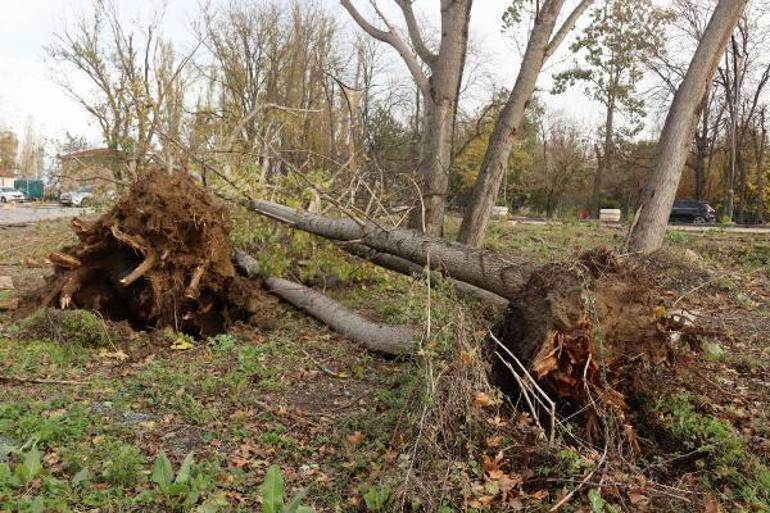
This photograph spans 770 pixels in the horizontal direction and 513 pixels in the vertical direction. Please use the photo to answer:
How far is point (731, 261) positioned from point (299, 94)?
21.4 m

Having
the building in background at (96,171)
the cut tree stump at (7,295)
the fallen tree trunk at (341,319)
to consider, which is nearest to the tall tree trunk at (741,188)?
the fallen tree trunk at (341,319)

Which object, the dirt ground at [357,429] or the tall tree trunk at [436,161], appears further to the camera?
the tall tree trunk at [436,161]

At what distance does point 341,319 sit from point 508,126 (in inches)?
146

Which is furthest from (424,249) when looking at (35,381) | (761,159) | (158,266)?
(761,159)

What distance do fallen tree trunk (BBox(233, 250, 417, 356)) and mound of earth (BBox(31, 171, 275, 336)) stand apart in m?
0.58

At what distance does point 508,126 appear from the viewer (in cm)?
801

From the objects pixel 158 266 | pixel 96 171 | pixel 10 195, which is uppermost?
pixel 96 171

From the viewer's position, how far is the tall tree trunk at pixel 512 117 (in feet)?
26.3

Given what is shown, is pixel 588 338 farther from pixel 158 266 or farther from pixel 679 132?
pixel 679 132

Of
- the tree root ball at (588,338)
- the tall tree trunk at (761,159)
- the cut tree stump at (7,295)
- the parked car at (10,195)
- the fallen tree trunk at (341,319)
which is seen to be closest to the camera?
the tree root ball at (588,338)

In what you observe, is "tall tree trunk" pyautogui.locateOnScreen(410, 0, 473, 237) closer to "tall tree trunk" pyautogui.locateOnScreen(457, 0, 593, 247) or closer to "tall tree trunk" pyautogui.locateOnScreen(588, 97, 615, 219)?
"tall tree trunk" pyautogui.locateOnScreen(457, 0, 593, 247)

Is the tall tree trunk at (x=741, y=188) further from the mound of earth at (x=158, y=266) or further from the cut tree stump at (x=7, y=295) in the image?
the cut tree stump at (x=7, y=295)

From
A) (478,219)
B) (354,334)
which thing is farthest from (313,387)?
(478,219)

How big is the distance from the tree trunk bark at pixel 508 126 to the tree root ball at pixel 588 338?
13.5 ft
